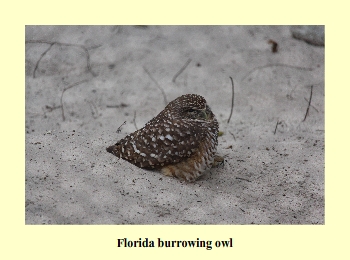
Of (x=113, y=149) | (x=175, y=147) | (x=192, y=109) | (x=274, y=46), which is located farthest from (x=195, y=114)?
(x=274, y=46)

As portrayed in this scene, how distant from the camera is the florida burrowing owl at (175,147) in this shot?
4.16m

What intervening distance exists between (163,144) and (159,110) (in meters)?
1.90

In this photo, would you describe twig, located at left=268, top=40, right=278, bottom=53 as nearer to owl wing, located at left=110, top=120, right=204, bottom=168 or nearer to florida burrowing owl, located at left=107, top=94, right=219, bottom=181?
florida burrowing owl, located at left=107, top=94, right=219, bottom=181

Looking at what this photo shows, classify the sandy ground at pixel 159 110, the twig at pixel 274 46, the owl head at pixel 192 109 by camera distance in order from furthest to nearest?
the twig at pixel 274 46
the owl head at pixel 192 109
the sandy ground at pixel 159 110

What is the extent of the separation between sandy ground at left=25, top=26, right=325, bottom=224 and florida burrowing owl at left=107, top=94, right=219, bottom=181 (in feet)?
0.36

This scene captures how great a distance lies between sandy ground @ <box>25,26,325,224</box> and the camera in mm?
3920

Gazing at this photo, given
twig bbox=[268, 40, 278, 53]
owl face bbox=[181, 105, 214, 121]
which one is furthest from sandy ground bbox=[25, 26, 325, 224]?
owl face bbox=[181, 105, 214, 121]

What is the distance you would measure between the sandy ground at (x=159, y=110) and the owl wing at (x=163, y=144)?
0.42 ft

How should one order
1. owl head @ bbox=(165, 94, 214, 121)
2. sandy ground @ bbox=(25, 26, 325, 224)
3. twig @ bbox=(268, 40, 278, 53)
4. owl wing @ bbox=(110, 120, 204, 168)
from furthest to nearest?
1. twig @ bbox=(268, 40, 278, 53)
2. owl head @ bbox=(165, 94, 214, 121)
3. owl wing @ bbox=(110, 120, 204, 168)
4. sandy ground @ bbox=(25, 26, 325, 224)

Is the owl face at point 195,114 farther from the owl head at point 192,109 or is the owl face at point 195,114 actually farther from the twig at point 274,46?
the twig at point 274,46

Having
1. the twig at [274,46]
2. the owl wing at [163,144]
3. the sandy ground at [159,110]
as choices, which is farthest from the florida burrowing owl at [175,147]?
the twig at [274,46]

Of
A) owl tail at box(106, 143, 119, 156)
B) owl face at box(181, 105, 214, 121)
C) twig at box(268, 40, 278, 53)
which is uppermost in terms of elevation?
twig at box(268, 40, 278, 53)

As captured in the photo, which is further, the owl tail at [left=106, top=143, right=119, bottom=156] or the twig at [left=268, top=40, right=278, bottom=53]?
the twig at [left=268, top=40, right=278, bottom=53]

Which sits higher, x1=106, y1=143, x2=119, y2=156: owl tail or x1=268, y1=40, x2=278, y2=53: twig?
x1=268, y1=40, x2=278, y2=53: twig
